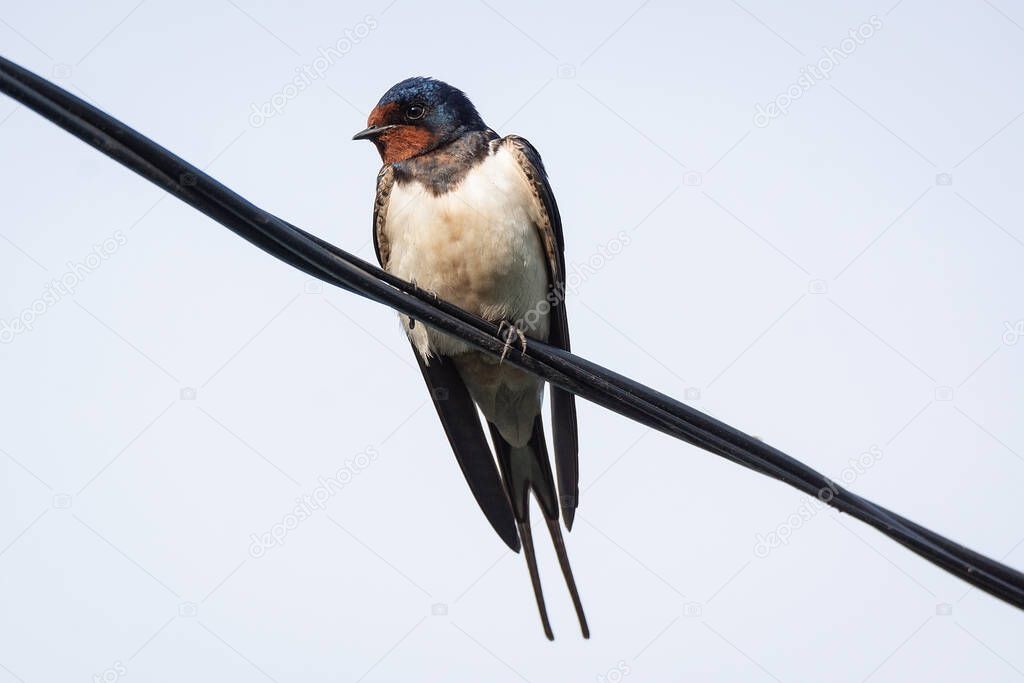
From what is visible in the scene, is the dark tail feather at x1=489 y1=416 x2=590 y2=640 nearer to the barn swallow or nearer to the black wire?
the barn swallow

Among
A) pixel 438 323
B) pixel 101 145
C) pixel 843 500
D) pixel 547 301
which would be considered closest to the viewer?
pixel 101 145

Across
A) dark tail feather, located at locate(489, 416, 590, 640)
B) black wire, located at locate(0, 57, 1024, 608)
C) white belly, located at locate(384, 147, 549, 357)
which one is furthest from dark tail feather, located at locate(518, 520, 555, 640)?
black wire, located at locate(0, 57, 1024, 608)

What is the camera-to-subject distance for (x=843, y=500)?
2443mm

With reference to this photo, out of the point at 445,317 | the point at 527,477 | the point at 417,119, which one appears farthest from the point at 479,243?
the point at 445,317

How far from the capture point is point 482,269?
4199 millimetres

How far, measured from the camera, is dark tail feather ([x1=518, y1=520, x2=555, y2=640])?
397 centimetres

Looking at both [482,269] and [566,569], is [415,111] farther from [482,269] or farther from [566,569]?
[566,569]

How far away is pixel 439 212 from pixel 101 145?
6.69ft

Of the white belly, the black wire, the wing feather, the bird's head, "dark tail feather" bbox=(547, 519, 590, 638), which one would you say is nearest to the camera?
the black wire

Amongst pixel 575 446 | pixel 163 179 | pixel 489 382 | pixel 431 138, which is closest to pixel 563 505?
pixel 575 446

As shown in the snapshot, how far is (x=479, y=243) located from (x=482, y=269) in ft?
0.31

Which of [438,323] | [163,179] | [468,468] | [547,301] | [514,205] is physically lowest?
[468,468]

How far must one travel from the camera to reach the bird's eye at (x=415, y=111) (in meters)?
4.69

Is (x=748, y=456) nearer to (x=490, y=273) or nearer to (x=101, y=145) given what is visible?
(x=101, y=145)
